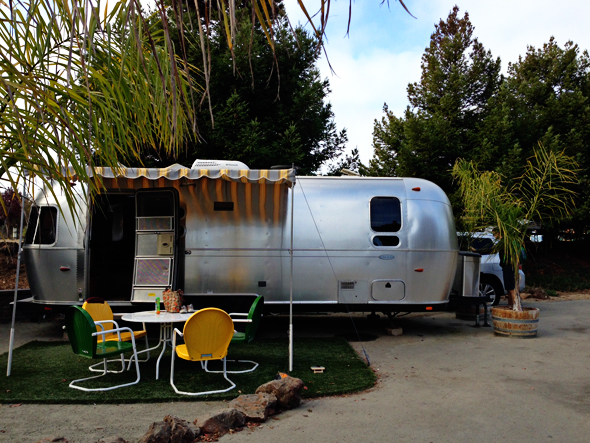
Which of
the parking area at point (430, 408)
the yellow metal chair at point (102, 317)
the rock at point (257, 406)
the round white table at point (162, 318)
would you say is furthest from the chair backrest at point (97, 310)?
the rock at point (257, 406)

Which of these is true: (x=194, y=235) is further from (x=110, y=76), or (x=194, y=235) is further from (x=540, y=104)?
(x=540, y=104)

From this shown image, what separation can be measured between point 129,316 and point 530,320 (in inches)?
249

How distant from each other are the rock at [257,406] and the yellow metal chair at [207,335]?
29.9 inches

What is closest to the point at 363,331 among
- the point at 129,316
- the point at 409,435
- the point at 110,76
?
the point at 129,316

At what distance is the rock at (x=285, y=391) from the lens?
15.6 feet

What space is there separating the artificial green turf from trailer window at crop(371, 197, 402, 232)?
6.86 ft

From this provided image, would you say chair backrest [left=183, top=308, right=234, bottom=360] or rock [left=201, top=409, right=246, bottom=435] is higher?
chair backrest [left=183, top=308, right=234, bottom=360]

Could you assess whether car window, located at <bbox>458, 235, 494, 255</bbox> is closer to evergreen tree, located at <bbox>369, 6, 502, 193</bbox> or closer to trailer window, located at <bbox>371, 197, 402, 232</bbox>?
trailer window, located at <bbox>371, 197, 402, 232</bbox>

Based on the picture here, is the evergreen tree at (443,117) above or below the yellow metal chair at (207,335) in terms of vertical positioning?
above

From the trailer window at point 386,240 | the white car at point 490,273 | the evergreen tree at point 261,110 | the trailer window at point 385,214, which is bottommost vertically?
the white car at point 490,273

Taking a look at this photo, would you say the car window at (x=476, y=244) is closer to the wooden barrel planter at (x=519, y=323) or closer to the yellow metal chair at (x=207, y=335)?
the wooden barrel planter at (x=519, y=323)

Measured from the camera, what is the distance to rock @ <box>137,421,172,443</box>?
→ 3721 mm

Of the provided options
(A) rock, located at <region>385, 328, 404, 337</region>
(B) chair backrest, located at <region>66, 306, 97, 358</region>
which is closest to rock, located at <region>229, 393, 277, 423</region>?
(B) chair backrest, located at <region>66, 306, 97, 358</region>

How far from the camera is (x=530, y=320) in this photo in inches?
330
